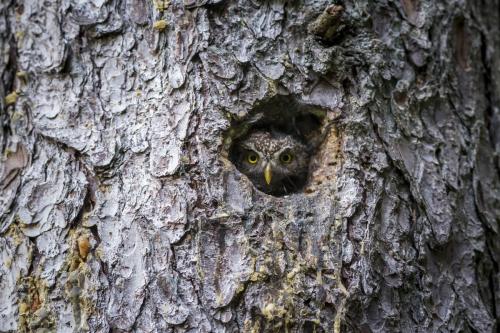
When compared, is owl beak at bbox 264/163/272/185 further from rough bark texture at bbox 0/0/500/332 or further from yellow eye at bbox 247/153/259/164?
rough bark texture at bbox 0/0/500/332

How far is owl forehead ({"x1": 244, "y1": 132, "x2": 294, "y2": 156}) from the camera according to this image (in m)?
3.38

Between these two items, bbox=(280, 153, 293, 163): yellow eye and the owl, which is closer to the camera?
the owl

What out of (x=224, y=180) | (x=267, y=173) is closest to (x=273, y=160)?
(x=267, y=173)

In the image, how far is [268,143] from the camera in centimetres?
343

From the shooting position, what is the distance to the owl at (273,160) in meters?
3.40

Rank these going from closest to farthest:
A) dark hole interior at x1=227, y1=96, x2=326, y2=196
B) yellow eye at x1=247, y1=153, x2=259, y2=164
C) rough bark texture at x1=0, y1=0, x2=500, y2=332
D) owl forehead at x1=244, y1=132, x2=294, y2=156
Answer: rough bark texture at x1=0, y1=0, x2=500, y2=332 < dark hole interior at x1=227, y1=96, x2=326, y2=196 < owl forehead at x1=244, y1=132, x2=294, y2=156 < yellow eye at x1=247, y1=153, x2=259, y2=164

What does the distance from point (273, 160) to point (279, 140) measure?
13 cm

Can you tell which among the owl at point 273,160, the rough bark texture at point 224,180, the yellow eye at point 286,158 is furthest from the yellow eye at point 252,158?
the rough bark texture at point 224,180

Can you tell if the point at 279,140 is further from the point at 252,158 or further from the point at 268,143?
the point at 252,158

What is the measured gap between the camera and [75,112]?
288cm

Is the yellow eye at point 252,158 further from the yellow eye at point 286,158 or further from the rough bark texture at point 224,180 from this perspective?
the rough bark texture at point 224,180

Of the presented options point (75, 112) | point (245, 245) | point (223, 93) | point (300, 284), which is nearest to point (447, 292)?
point (300, 284)

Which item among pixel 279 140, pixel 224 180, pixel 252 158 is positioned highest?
pixel 279 140

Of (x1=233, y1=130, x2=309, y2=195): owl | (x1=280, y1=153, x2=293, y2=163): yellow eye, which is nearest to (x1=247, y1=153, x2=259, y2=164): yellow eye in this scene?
(x1=233, y1=130, x2=309, y2=195): owl
